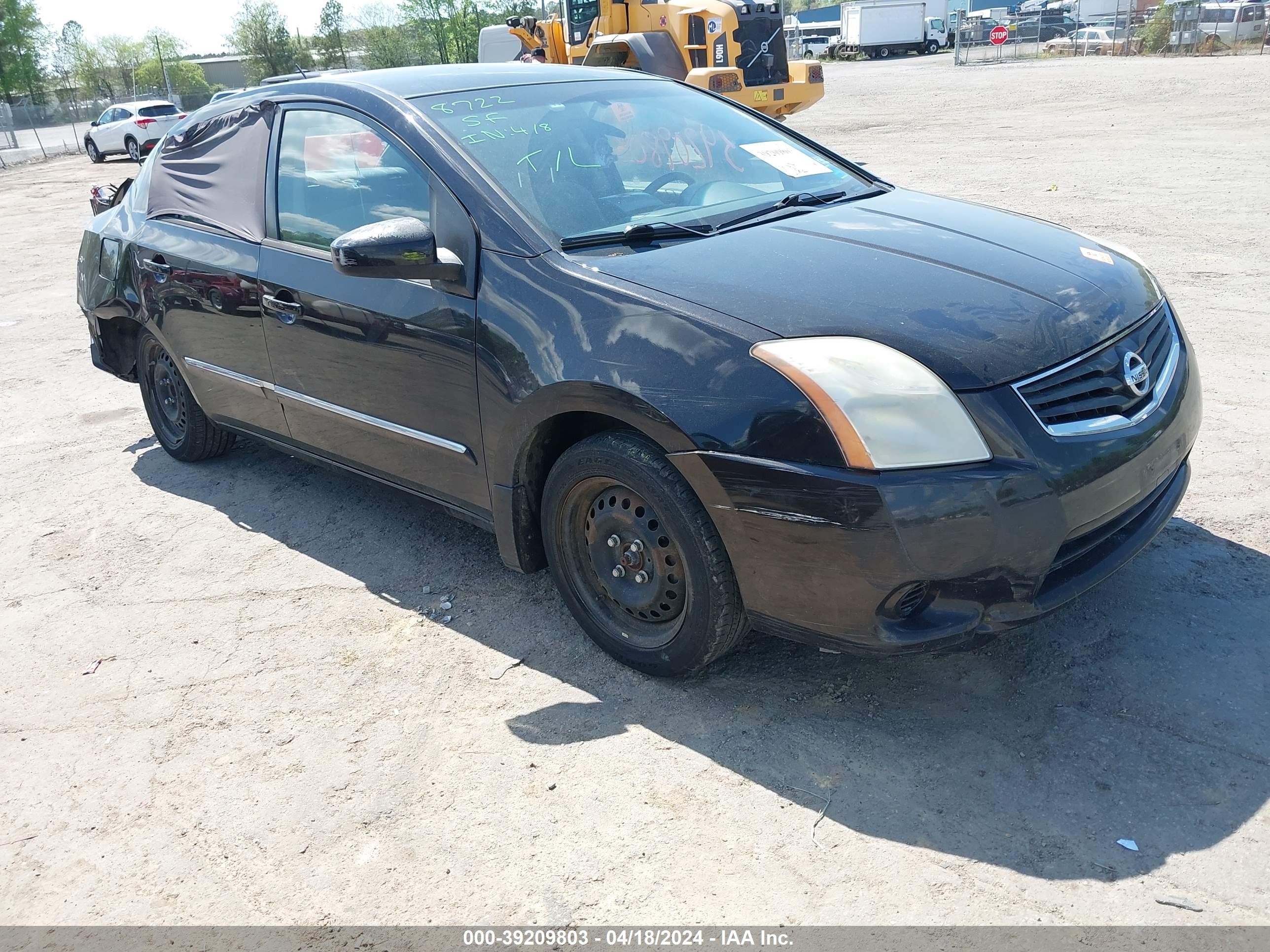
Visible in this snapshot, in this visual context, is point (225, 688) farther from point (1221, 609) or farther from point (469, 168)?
point (1221, 609)

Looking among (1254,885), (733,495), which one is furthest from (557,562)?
(1254,885)

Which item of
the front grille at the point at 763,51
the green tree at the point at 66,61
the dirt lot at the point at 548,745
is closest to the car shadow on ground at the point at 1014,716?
the dirt lot at the point at 548,745

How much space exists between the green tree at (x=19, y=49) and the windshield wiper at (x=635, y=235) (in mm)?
81236

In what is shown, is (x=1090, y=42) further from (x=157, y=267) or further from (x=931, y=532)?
(x=931, y=532)

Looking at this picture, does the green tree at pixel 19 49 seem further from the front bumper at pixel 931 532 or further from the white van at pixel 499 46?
the front bumper at pixel 931 532

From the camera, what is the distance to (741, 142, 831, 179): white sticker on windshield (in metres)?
4.05

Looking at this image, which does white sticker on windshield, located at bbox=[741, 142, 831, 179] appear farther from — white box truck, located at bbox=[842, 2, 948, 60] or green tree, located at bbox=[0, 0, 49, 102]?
green tree, located at bbox=[0, 0, 49, 102]

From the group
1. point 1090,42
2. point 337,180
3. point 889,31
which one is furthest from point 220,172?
point 889,31

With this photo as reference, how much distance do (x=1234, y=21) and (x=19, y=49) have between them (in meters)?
74.1

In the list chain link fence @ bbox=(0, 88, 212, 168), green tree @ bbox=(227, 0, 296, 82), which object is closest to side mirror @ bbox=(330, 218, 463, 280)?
chain link fence @ bbox=(0, 88, 212, 168)

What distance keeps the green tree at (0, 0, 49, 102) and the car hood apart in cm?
8156

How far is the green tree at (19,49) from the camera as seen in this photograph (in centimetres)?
7119

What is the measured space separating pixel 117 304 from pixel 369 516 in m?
1.79

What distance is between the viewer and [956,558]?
8.50 feet
